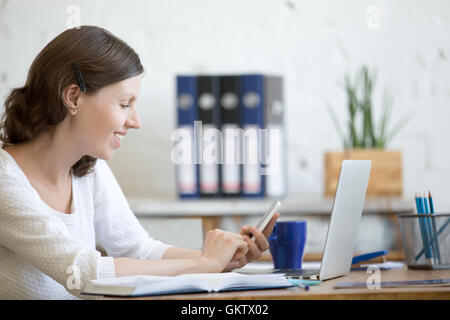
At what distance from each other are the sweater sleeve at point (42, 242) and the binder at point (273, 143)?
924 millimetres

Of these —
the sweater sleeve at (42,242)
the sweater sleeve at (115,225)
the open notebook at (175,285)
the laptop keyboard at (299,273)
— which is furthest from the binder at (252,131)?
the open notebook at (175,285)

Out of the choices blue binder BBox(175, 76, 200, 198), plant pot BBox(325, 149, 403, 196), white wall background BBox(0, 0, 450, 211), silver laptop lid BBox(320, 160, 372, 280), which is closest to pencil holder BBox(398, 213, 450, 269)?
silver laptop lid BBox(320, 160, 372, 280)

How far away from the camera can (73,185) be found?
1.37 metres

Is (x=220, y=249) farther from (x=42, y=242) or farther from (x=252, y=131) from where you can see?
(x=252, y=131)

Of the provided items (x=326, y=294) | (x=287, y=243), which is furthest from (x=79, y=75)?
(x=326, y=294)

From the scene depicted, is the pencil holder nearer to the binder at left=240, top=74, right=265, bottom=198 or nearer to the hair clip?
the hair clip

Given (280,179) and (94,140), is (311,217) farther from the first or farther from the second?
(94,140)

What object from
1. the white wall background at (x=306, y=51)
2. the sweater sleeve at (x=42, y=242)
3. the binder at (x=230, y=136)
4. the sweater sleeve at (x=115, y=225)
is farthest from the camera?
the white wall background at (x=306, y=51)

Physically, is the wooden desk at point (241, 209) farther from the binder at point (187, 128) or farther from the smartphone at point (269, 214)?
the smartphone at point (269, 214)

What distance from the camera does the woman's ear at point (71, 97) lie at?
4.05 ft

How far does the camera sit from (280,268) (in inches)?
47.8

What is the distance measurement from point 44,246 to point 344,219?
47 cm
